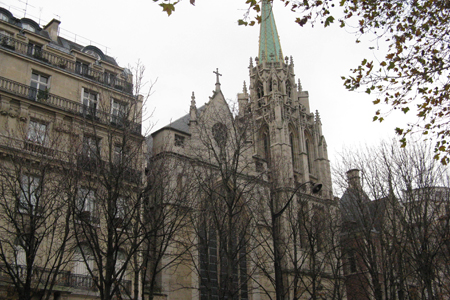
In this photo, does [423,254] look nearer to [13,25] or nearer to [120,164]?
[120,164]

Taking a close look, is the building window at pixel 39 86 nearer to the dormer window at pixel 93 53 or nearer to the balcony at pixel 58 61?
the balcony at pixel 58 61

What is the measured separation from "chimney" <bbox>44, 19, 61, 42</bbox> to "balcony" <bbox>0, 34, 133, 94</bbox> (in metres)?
3.00

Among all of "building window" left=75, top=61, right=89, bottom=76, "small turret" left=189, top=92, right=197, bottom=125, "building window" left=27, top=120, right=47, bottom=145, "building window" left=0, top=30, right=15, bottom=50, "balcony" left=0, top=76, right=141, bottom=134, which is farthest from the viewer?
"small turret" left=189, top=92, right=197, bottom=125

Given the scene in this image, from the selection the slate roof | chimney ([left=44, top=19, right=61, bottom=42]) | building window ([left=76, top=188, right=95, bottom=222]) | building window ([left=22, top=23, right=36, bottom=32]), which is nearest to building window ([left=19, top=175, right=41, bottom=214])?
building window ([left=76, top=188, right=95, bottom=222])

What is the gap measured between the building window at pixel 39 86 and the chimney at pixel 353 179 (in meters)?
15.0

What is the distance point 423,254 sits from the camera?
64.0 ft

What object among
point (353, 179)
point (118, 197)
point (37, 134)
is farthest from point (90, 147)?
point (353, 179)

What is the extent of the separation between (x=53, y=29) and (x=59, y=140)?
1140cm

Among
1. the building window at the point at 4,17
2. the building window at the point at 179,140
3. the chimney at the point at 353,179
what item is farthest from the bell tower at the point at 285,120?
the building window at the point at 4,17

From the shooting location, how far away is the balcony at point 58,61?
77.2 feet

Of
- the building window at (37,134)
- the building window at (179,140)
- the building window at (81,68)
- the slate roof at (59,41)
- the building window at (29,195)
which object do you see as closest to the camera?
the building window at (29,195)

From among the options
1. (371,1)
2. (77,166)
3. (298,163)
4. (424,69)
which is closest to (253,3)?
(371,1)

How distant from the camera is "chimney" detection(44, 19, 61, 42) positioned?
27672 millimetres

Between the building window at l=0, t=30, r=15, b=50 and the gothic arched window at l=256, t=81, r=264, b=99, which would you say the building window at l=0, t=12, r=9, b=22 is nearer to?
the building window at l=0, t=30, r=15, b=50
